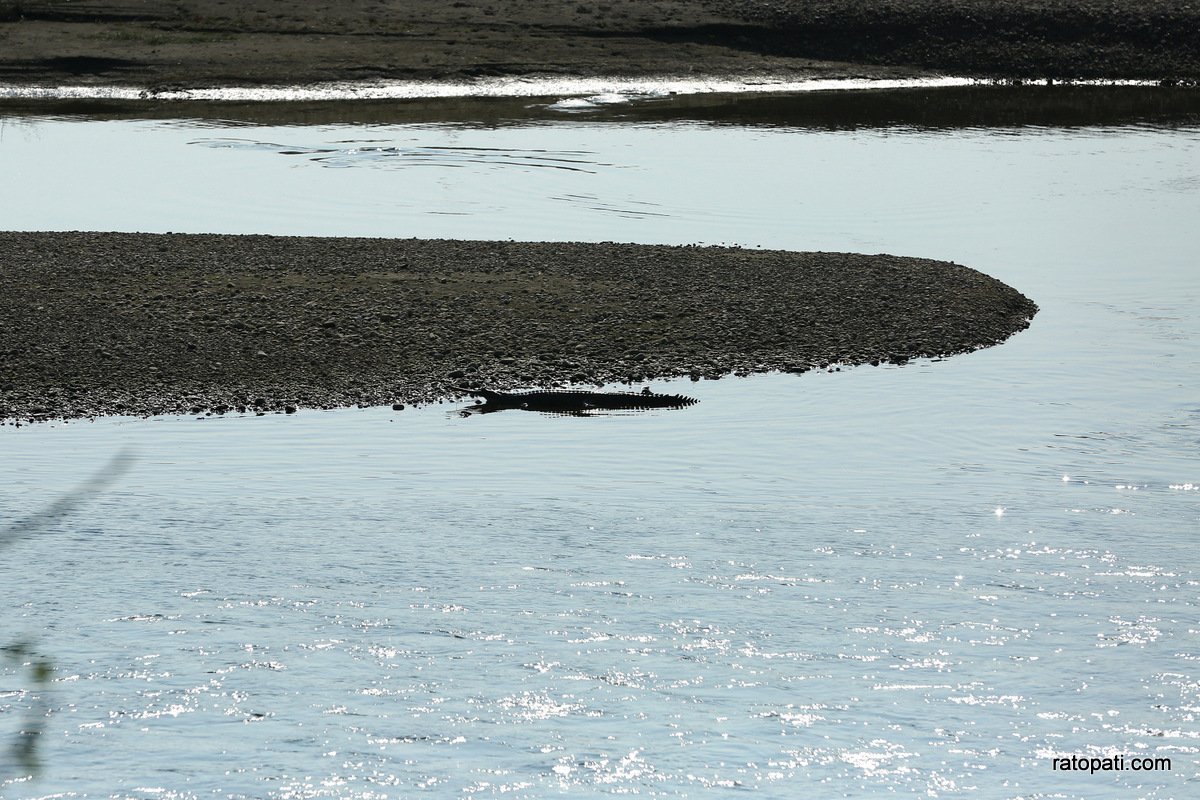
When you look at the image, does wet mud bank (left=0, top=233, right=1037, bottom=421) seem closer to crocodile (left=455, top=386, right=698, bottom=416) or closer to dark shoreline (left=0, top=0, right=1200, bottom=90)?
crocodile (left=455, top=386, right=698, bottom=416)

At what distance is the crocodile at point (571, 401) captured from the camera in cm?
1738

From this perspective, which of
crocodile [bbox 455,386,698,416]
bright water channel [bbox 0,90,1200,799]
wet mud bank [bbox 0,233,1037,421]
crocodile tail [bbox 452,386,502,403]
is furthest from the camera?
wet mud bank [bbox 0,233,1037,421]

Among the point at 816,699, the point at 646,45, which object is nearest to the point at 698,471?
the point at 816,699

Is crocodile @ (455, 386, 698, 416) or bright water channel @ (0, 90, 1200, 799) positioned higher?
crocodile @ (455, 386, 698, 416)

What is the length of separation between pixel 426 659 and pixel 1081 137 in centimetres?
3215

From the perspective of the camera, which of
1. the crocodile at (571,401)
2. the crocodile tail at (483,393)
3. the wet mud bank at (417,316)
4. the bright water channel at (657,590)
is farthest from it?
the wet mud bank at (417,316)

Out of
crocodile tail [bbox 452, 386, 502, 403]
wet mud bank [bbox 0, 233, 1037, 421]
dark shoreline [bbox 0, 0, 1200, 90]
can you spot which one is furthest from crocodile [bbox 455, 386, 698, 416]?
dark shoreline [bbox 0, 0, 1200, 90]

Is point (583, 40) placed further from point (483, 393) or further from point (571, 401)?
point (571, 401)

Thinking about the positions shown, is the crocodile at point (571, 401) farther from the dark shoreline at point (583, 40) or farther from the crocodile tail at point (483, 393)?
the dark shoreline at point (583, 40)

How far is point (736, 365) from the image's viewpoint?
1898 cm

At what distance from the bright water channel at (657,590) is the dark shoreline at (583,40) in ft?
94.3

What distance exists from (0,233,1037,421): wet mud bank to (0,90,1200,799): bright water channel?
0.65 metres

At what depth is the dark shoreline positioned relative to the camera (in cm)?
4722

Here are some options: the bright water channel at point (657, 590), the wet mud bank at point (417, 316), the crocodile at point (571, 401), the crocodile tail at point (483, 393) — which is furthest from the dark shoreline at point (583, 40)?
the crocodile at point (571, 401)
